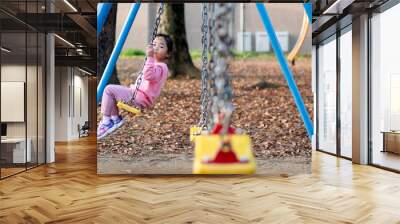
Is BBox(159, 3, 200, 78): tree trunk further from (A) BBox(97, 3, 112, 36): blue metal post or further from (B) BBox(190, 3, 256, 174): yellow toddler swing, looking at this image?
(B) BBox(190, 3, 256, 174): yellow toddler swing

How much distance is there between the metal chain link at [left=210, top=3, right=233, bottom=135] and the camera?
1620mm

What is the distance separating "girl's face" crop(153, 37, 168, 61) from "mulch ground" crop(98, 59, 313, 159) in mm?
3238

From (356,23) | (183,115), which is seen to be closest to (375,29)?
(356,23)

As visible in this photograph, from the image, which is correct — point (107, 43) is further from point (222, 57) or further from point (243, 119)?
point (222, 57)

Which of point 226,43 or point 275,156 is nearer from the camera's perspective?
point 226,43

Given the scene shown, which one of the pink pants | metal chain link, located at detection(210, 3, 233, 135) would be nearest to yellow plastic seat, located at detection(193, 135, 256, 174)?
metal chain link, located at detection(210, 3, 233, 135)

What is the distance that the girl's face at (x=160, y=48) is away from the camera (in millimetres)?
2855

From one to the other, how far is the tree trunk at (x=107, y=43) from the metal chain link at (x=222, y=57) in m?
4.85

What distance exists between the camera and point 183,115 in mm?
6539

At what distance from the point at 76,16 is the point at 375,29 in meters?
5.34

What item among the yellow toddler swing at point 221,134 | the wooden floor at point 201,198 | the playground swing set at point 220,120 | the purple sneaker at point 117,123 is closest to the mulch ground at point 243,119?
the purple sneaker at point 117,123

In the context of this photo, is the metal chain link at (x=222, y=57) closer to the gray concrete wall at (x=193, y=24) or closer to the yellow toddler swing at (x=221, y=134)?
the yellow toddler swing at (x=221, y=134)

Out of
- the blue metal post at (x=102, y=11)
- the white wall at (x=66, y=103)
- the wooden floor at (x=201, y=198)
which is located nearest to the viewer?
the wooden floor at (x=201, y=198)

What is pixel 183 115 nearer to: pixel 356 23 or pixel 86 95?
pixel 356 23
